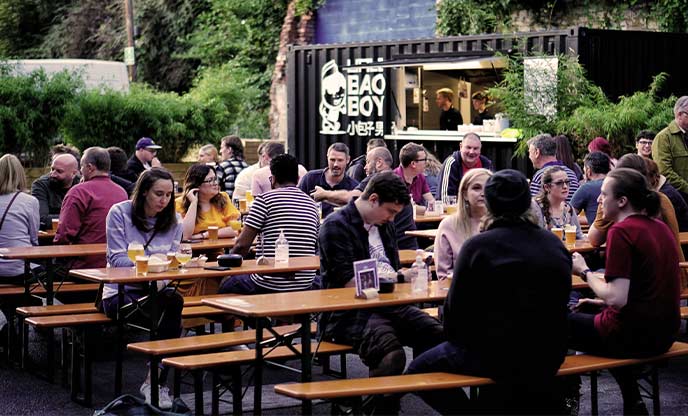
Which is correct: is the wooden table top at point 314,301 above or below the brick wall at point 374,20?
below

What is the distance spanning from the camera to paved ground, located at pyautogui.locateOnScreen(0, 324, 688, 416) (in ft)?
26.2

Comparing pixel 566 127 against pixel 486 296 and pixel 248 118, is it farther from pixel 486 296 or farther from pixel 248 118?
pixel 248 118

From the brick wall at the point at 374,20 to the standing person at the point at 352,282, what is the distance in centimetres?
1692

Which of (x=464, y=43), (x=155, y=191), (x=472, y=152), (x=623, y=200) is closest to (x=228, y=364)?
(x=155, y=191)

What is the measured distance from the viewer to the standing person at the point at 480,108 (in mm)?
18509

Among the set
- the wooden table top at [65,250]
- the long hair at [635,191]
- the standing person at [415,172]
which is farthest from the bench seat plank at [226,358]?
the standing person at [415,172]

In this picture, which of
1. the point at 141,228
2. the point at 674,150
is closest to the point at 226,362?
the point at 141,228

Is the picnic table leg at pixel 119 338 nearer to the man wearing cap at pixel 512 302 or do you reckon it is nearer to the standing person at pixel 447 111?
the man wearing cap at pixel 512 302

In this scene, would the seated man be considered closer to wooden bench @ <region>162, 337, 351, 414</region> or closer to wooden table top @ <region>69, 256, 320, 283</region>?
wooden bench @ <region>162, 337, 351, 414</region>

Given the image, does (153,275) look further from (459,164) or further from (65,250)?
(459,164)

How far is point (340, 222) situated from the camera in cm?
718

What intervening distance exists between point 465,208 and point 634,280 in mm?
1318

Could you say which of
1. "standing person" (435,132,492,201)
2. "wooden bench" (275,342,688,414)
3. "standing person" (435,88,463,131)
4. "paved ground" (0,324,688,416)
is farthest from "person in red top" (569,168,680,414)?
"standing person" (435,88,463,131)

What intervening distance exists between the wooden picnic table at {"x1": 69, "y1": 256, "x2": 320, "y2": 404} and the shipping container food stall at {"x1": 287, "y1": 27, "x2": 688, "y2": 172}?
8588 mm
